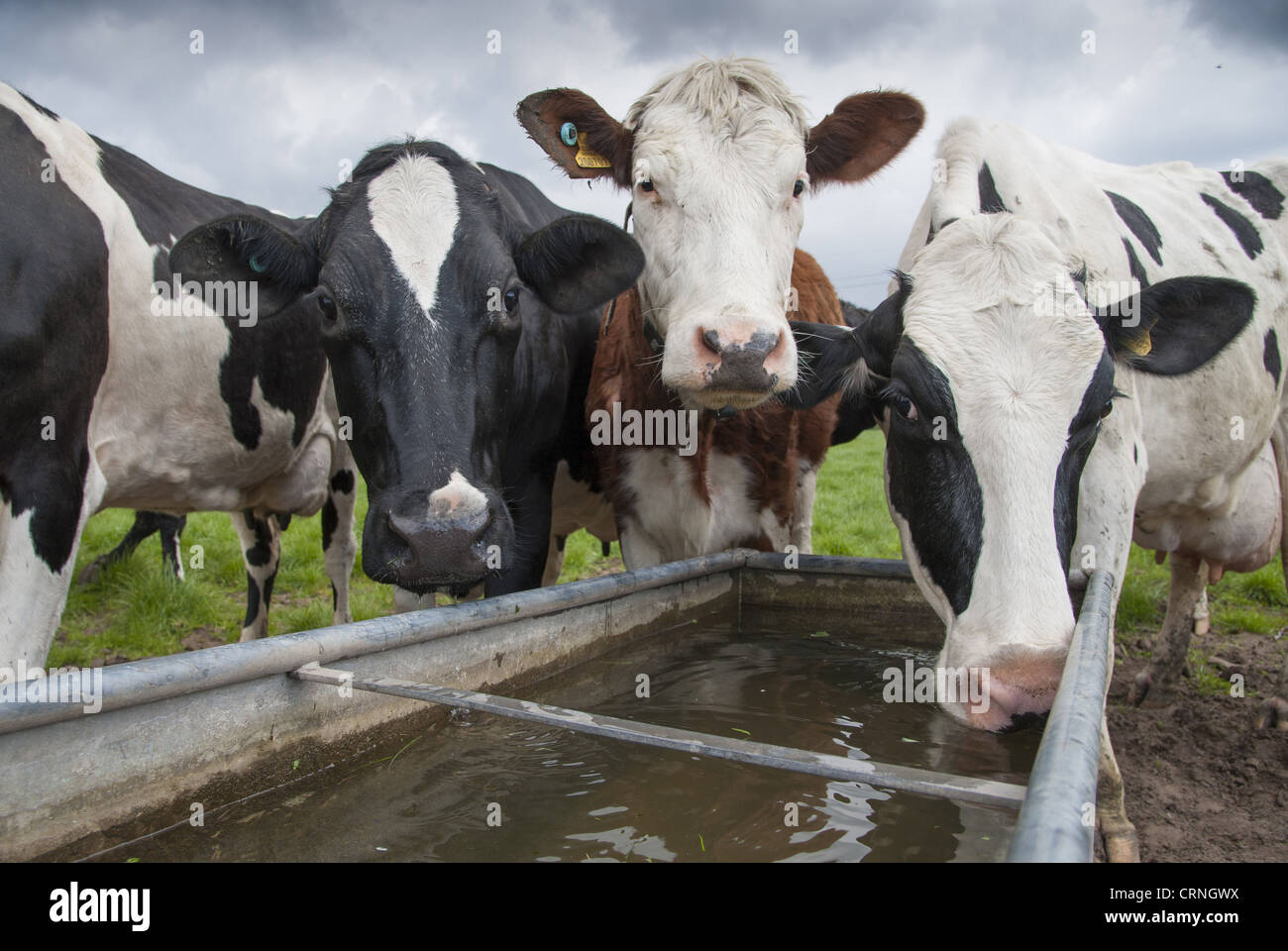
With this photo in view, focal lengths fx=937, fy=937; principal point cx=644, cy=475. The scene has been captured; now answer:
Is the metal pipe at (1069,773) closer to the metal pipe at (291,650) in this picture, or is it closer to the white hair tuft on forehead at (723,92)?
the metal pipe at (291,650)

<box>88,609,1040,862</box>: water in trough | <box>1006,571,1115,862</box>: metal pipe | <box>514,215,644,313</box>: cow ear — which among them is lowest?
<box>88,609,1040,862</box>: water in trough

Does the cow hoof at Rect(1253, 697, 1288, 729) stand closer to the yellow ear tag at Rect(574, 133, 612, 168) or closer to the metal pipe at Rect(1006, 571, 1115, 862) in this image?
the metal pipe at Rect(1006, 571, 1115, 862)

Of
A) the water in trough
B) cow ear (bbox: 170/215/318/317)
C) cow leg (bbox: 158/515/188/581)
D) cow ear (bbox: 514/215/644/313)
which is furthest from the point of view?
cow leg (bbox: 158/515/188/581)

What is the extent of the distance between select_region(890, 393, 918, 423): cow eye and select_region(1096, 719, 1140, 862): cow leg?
994 mm

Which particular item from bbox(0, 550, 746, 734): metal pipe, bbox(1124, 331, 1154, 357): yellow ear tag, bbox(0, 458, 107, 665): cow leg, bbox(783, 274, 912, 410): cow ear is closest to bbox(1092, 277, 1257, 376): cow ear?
bbox(1124, 331, 1154, 357): yellow ear tag

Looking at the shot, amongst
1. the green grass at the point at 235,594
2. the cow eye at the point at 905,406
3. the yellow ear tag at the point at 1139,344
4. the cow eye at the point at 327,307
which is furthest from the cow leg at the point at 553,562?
the yellow ear tag at the point at 1139,344

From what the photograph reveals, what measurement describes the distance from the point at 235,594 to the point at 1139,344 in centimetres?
620

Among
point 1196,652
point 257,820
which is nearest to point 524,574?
point 257,820

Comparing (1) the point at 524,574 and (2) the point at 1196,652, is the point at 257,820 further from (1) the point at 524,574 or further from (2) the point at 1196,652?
(2) the point at 1196,652

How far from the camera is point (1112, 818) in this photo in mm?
2322

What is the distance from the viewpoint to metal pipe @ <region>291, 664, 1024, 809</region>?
157cm
